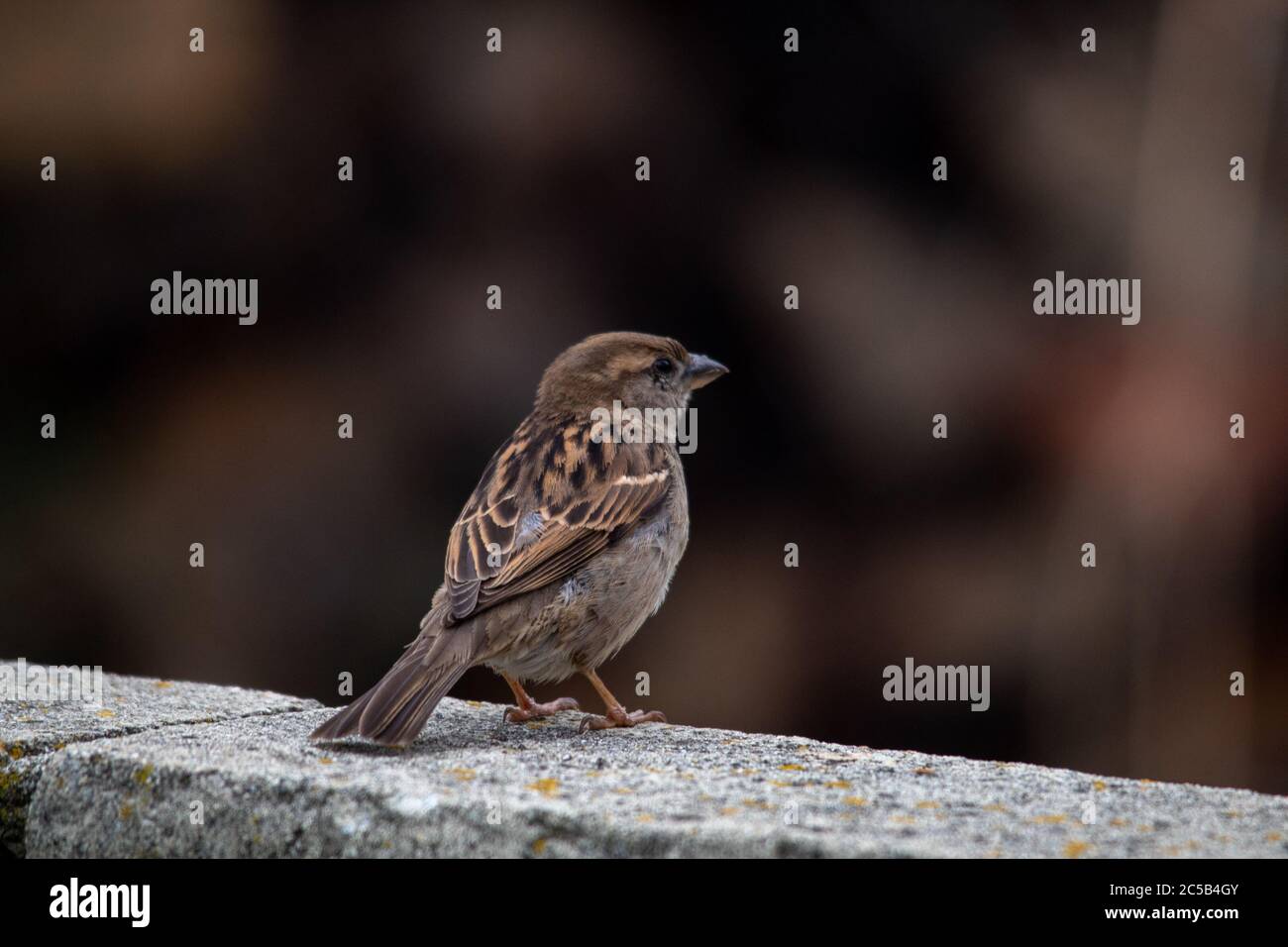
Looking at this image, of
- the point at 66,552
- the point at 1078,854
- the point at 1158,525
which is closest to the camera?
the point at 1078,854

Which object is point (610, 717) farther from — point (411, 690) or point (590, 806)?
point (590, 806)

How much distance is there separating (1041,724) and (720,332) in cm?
203

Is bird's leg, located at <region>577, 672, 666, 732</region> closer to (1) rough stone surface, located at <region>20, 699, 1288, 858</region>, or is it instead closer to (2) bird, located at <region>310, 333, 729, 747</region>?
(2) bird, located at <region>310, 333, 729, 747</region>

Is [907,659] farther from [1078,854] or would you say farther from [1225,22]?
[1078,854]

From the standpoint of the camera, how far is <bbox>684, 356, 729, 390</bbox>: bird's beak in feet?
17.0

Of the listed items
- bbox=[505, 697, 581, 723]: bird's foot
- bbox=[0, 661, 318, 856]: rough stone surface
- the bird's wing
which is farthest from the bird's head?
bbox=[0, 661, 318, 856]: rough stone surface

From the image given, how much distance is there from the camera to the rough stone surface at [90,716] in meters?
3.12

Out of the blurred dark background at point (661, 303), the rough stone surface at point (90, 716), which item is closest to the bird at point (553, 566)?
the rough stone surface at point (90, 716)

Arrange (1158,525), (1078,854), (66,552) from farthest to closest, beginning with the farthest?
(66,552)
(1158,525)
(1078,854)

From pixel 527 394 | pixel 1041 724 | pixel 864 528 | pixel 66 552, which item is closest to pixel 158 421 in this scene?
pixel 66 552

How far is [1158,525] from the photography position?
5883 millimetres

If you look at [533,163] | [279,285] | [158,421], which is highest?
[533,163]
